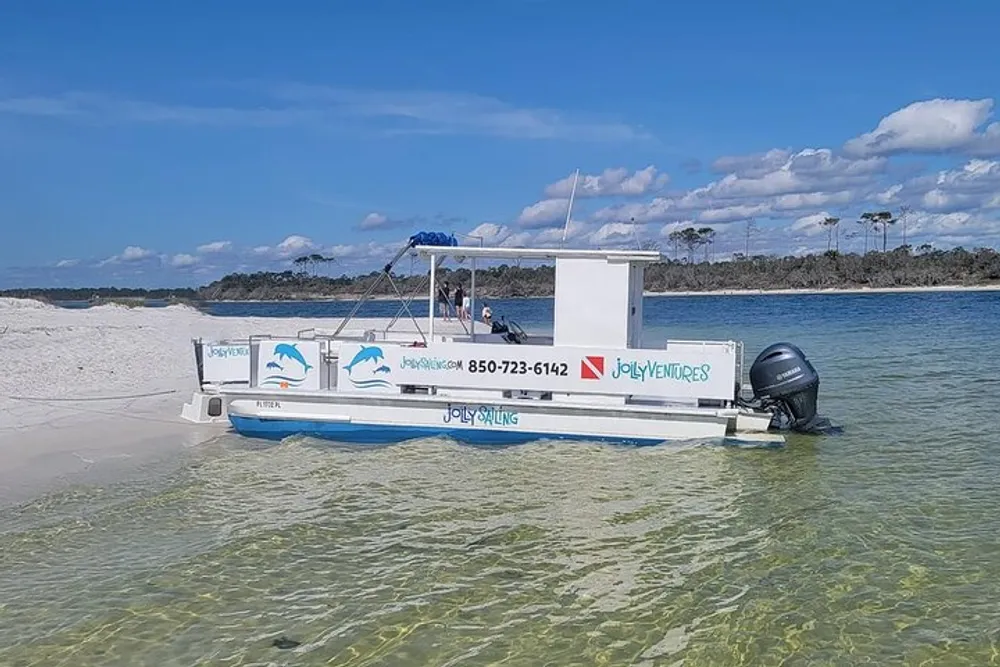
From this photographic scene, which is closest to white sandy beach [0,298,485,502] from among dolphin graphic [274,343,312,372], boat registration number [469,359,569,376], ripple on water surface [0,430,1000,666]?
ripple on water surface [0,430,1000,666]

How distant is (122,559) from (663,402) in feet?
28.4

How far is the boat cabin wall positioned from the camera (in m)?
13.9

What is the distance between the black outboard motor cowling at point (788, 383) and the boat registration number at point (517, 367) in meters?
3.24

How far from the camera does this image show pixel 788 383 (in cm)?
1364

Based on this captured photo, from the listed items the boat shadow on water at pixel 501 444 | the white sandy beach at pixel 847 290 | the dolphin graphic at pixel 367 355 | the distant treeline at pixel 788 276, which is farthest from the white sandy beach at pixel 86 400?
the white sandy beach at pixel 847 290

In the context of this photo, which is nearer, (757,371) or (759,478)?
(759,478)

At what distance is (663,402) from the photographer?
45.8 feet

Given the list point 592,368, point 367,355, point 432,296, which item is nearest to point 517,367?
point 592,368

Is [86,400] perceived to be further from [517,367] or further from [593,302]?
[593,302]

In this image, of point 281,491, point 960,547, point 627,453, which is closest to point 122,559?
point 281,491

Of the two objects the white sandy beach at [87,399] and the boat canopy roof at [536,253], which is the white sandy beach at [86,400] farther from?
the boat canopy roof at [536,253]

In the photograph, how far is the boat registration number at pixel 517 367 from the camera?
13797 millimetres

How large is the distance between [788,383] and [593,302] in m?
3.40

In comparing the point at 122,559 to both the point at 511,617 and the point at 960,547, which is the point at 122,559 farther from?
the point at 960,547
